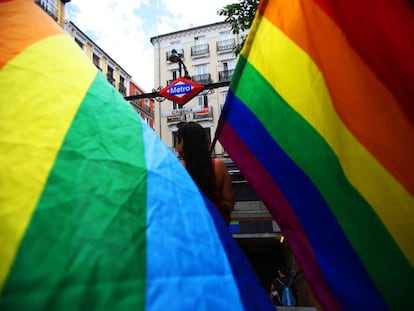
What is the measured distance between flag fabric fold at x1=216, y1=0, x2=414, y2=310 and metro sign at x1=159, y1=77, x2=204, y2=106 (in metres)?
3.93

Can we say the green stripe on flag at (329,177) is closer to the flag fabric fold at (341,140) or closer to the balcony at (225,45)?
the flag fabric fold at (341,140)

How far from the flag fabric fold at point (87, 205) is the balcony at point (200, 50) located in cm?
2194

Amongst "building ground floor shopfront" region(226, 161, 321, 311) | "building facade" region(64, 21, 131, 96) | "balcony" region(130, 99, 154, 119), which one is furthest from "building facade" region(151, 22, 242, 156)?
"building ground floor shopfront" region(226, 161, 321, 311)

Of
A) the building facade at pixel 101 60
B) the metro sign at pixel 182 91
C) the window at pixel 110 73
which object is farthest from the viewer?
the window at pixel 110 73

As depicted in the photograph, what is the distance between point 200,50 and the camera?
21.7 meters

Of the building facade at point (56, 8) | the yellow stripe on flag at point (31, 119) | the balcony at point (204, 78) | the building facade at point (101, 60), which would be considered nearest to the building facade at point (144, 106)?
the building facade at point (101, 60)

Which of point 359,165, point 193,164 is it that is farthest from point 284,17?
point 193,164

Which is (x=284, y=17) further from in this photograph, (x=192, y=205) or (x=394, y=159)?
(x=192, y=205)

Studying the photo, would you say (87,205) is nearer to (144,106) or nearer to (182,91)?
(182,91)

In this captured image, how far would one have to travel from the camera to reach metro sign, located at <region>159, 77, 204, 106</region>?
16.9ft

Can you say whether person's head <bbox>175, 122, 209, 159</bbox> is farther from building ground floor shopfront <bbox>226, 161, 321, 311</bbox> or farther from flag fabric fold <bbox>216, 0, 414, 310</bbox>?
building ground floor shopfront <bbox>226, 161, 321, 311</bbox>

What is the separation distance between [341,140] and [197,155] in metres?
0.74

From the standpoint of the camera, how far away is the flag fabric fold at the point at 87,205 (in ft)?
1.81

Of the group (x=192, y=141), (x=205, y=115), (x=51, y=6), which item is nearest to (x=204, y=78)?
(x=205, y=115)
